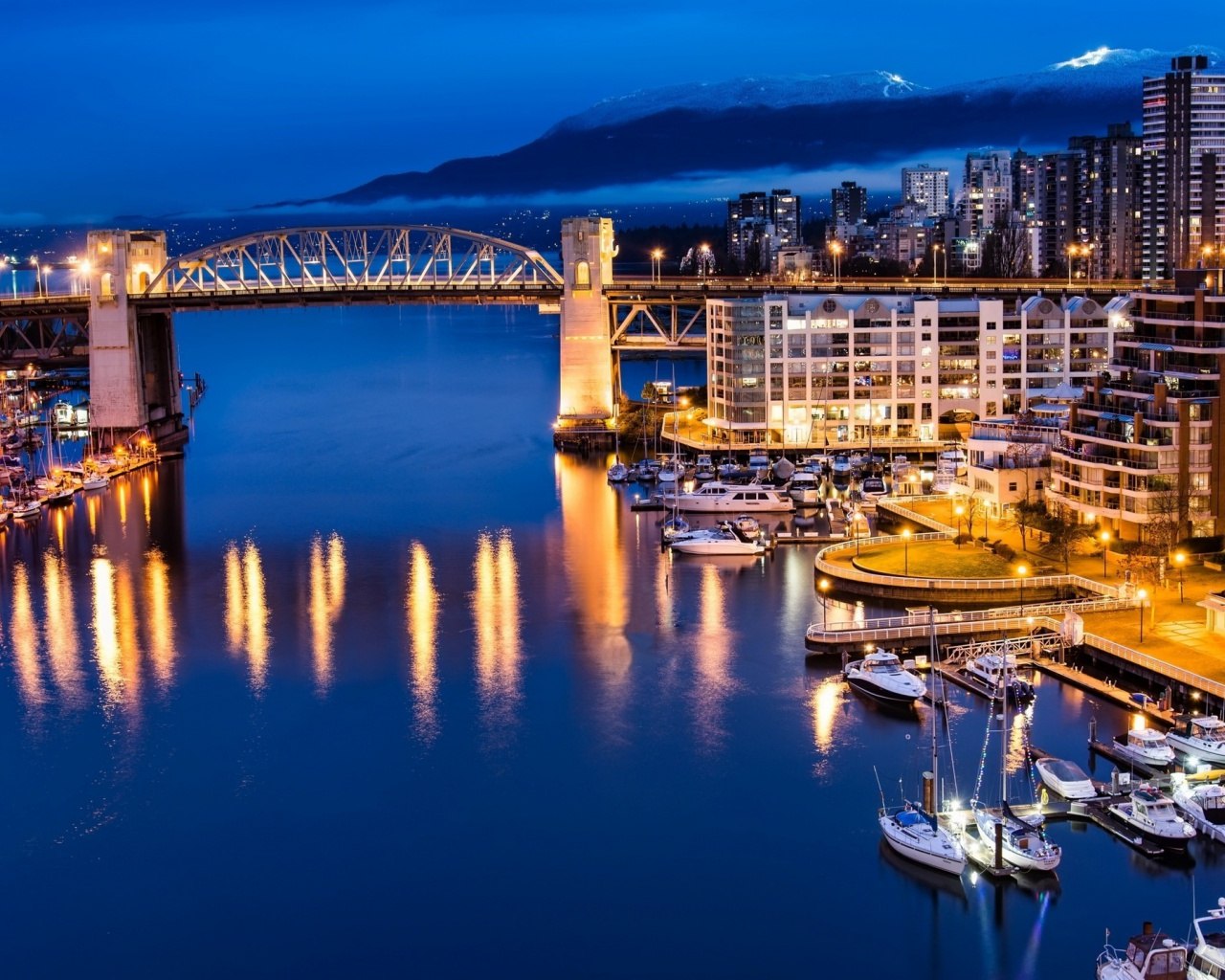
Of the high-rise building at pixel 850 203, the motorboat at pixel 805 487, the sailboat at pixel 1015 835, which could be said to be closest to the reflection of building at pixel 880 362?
the motorboat at pixel 805 487

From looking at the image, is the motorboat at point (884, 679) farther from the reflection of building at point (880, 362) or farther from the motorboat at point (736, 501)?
the reflection of building at point (880, 362)

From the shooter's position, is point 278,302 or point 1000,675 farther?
point 278,302

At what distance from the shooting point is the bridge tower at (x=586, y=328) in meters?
38.8

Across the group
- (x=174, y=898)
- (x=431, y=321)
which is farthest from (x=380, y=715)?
(x=431, y=321)

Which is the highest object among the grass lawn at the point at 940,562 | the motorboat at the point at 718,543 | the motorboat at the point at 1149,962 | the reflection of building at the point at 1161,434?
the reflection of building at the point at 1161,434

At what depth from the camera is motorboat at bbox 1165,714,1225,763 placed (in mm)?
15281

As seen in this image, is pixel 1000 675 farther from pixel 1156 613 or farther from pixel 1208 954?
pixel 1208 954

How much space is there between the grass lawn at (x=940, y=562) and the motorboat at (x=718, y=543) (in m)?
2.19

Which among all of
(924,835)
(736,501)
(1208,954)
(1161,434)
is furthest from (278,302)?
(1208,954)

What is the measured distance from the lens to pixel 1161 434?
2197 cm

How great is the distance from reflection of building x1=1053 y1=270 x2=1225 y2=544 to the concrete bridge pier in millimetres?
16035

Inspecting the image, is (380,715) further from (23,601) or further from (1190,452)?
(1190,452)

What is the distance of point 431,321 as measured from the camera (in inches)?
3748

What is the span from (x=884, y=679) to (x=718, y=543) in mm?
7765
